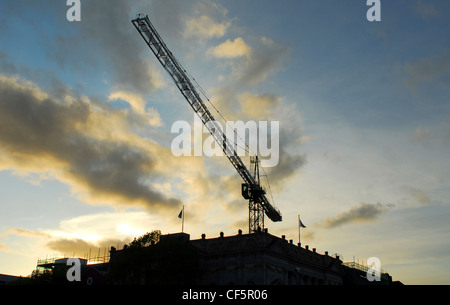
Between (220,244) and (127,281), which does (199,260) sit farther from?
(127,281)

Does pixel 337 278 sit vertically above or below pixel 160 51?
below

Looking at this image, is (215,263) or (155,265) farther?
(215,263)

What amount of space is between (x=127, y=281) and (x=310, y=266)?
124 ft
